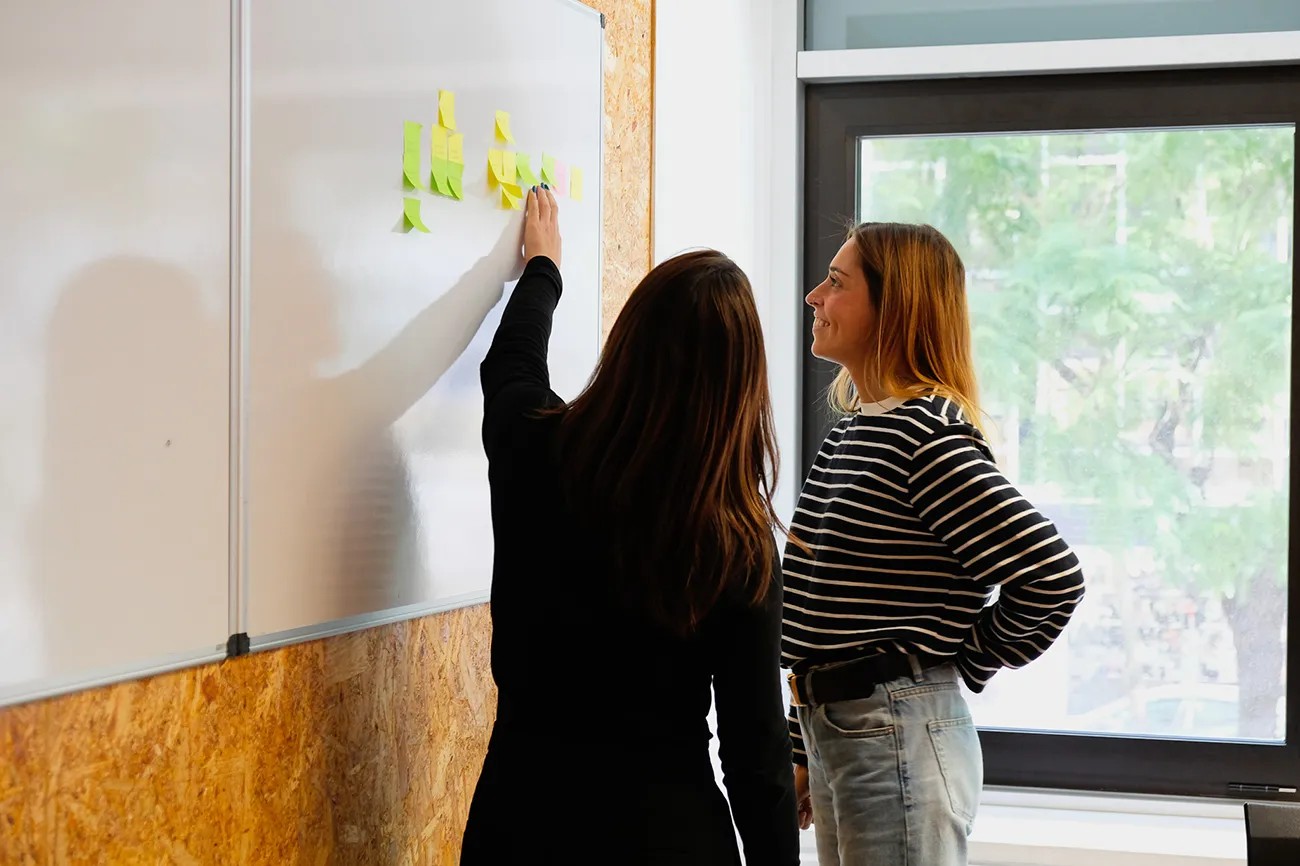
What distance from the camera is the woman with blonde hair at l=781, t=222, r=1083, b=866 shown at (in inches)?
61.7

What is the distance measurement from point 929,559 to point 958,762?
26 cm

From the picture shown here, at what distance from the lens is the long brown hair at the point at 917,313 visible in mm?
1718

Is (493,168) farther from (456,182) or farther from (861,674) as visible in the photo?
(861,674)

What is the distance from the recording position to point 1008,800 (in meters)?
2.85

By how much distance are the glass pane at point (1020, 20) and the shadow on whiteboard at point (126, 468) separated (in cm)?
217

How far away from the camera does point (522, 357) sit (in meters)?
1.41

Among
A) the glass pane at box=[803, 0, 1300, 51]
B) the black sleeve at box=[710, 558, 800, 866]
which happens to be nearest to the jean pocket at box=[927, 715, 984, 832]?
the black sleeve at box=[710, 558, 800, 866]

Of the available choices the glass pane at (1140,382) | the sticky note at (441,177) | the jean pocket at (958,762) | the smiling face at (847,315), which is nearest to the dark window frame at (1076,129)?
the glass pane at (1140,382)

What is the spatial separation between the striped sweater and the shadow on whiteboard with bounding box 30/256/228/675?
81 cm

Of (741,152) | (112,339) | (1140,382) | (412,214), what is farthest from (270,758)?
(1140,382)

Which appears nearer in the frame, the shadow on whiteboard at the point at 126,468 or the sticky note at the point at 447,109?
the shadow on whiteboard at the point at 126,468

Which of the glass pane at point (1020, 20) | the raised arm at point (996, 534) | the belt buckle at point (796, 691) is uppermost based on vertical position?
the glass pane at point (1020, 20)

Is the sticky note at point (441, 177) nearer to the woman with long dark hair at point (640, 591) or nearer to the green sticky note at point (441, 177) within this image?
the green sticky note at point (441, 177)

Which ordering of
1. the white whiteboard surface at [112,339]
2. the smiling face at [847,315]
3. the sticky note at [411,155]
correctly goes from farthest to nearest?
the smiling face at [847,315] → the sticky note at [411,155] → the white whiteboard surface at [112,339]
